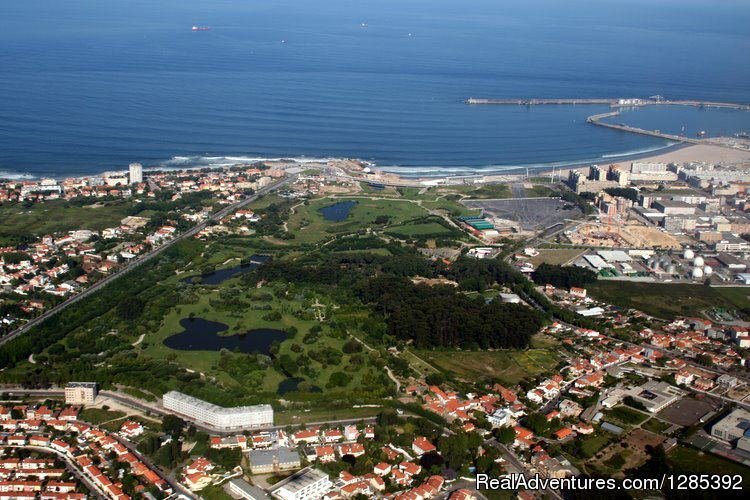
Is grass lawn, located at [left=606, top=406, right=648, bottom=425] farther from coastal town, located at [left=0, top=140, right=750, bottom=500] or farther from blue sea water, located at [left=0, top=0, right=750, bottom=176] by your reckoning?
blue sea water, located at [left=0, top=0, right=750, bottom=176]

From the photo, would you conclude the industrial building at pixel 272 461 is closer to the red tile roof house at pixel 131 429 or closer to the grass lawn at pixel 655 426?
the red tile roof house at pixel 131 429

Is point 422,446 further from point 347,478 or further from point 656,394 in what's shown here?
point 656,394

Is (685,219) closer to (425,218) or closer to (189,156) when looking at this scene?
(425,218)

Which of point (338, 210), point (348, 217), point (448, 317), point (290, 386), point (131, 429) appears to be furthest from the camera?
point (338, 210)

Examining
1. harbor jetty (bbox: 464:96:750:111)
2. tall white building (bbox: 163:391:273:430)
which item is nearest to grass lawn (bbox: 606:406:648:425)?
tall white building (bbox: 163:391:273:430)

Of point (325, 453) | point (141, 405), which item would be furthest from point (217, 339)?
point (325, 453)

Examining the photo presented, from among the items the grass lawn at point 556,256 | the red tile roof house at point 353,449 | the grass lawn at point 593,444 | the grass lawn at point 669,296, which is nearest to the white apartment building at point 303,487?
the red tile roof house at point 353,449
